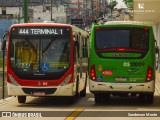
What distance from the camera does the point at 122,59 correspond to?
2105 cm

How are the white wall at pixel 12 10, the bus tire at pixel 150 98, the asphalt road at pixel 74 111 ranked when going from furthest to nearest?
the white wall at pixel 12 10 → the bus tire at pixel 150 98 → the asphalt road at pixel 74 111

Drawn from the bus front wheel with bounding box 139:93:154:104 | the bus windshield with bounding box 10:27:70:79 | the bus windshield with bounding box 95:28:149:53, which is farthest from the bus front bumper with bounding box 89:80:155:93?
the bus windshield with bounding box 10:27:70:79

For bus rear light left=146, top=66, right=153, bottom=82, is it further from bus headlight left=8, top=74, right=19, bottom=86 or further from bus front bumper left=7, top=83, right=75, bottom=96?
bus headlight left=8, top=74, right=19, bottom=86

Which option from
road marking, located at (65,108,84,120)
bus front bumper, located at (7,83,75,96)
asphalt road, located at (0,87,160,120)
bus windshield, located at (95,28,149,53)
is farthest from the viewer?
bus windshield, located at (95,28,149,53)

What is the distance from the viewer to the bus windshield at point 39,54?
20703 millimetres

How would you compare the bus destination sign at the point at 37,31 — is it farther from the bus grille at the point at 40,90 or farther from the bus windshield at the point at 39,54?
the bus grille at the point at 40,90

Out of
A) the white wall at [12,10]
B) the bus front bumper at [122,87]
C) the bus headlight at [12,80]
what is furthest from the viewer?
the white wall at [12,10]

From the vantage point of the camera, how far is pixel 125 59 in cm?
2103

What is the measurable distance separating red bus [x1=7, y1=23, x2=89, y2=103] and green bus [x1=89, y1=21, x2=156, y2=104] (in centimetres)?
82

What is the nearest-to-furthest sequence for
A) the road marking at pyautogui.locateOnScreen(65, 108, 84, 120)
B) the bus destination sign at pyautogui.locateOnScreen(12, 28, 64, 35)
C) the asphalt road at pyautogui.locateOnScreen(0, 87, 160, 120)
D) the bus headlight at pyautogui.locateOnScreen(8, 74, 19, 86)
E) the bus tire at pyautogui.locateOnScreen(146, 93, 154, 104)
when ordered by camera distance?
1. the road marking at pyautogui.locateOnScreen(65, 108, 84, 120)
2. the asphalt road at pyautogui.locateOnScreen(0, 87, 160, 120)
3. the bus headlight at pyautogui.locateOnScreen(8, 74, 19, 86)
4. the bus destination sign at pyautogui.locateOnScreen(12, 28, 64, 35)
5. the bus tire at pyautogui.locateOnScreen(146, 93, 154, 104)

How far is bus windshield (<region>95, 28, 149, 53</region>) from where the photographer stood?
2121cm

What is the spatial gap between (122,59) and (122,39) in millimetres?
781

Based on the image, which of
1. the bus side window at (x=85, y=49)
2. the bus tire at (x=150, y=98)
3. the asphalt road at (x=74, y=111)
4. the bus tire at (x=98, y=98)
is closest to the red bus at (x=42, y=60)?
the asphalt road at (x=74, y=111)

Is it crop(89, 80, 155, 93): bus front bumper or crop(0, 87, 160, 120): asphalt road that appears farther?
crop(89, 80, 155, 93): bus front bumper
